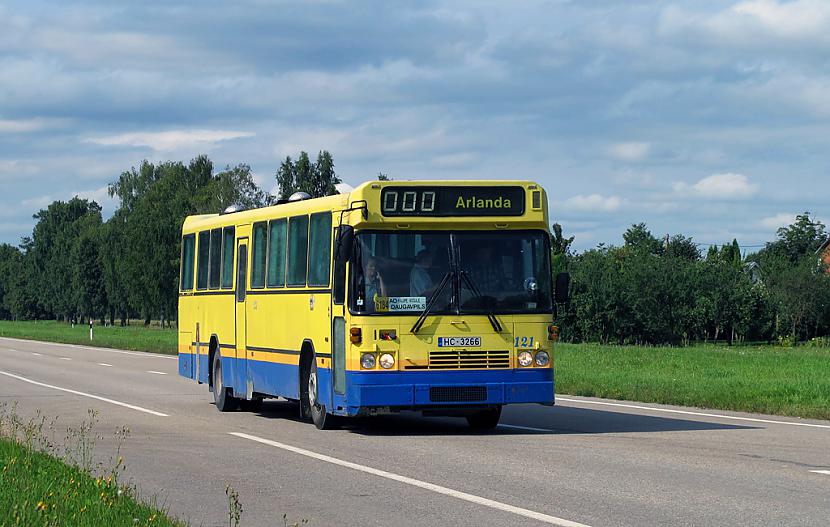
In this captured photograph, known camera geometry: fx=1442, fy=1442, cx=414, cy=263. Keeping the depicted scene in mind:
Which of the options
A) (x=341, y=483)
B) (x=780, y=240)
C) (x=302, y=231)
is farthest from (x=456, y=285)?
(x=780, y=240)

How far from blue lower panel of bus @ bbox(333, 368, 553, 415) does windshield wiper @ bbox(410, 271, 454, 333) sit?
1.75 feet

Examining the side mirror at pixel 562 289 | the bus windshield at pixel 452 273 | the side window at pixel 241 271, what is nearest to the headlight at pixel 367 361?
the bus windshield at pixel 452 273

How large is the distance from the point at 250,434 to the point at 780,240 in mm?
121379

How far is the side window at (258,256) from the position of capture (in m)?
20.5

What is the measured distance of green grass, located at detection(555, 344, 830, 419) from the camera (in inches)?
862

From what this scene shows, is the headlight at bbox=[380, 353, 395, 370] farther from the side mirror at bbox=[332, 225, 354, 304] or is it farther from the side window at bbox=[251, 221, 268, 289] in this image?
the side window at bbox=[251, 221, 268, 289]

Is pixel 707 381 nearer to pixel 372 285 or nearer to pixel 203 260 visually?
pixel 203 260

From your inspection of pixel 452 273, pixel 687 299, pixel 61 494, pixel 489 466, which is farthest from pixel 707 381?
pixel 687 299

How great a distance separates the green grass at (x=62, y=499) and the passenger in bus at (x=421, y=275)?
17.2 feet

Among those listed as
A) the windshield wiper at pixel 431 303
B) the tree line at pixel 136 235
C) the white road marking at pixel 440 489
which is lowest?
the white road marking at pixel 440 489

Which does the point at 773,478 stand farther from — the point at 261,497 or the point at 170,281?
the point at 170,281

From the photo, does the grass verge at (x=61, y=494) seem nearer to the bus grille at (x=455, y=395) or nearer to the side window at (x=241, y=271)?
the bus grille at (x=455, y=395)

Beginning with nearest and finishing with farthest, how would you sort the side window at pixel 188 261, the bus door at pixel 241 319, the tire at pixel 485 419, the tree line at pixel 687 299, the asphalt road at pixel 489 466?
1. the asphalt road at pixel 489 466
2. the tire at pixel 485 419
3. the bus door at pixel 241 319
4. the side window at pixel 188 261
5. the tree line at pixel 687 299

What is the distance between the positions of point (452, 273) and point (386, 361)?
1289 mm
